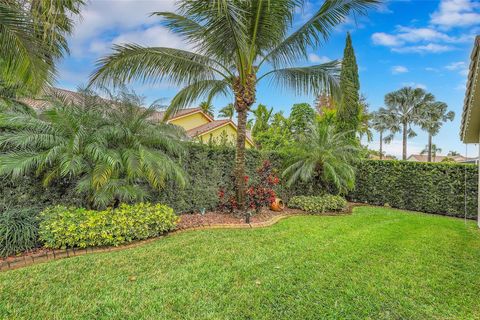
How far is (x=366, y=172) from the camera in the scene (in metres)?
13.3

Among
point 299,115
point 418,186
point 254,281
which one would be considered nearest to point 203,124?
point 299,115

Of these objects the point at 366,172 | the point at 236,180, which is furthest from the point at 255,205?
the point at 366,172

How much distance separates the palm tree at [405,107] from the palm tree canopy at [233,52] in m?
31.3

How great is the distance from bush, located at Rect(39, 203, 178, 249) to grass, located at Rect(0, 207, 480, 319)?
1.42ft

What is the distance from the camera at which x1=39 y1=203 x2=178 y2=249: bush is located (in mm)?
4949

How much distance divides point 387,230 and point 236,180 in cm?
467

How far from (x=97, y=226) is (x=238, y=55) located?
5707 millimetres

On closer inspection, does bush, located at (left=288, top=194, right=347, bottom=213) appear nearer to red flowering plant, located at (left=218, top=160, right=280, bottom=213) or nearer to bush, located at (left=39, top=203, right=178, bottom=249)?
red flowering plant, located at (left=218, top=160, right=280, bottom=213)

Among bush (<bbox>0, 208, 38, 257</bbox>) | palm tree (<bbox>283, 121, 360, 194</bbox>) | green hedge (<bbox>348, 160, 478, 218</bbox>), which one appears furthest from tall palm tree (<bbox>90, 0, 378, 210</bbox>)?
green hedge (<bbox>348, 160, 478, 218</bbox>)

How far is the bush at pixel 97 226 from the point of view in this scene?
16.2 ft

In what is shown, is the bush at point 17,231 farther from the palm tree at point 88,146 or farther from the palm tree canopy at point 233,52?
the palm tree canopy at point 233,52

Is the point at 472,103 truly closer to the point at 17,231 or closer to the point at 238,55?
the point at 238,55

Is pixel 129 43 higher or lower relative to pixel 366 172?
higher

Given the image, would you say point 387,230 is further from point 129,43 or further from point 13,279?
point 129,43
